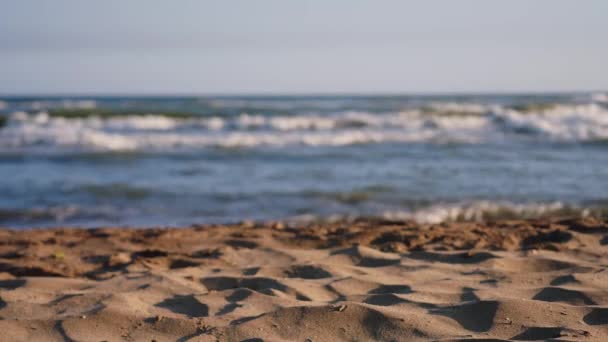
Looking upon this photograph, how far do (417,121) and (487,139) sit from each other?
5864 mm

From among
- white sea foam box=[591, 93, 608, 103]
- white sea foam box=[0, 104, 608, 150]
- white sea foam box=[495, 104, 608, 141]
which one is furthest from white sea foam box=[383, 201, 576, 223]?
white sea foam box=[591, 93, 608, 103]

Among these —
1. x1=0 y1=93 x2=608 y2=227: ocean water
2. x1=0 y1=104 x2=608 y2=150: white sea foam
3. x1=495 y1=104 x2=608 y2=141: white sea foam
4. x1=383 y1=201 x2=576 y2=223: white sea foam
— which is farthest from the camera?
x1=495 y1=104 x2=608 y2=141: white sea foam

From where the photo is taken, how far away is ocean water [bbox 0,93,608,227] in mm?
6723

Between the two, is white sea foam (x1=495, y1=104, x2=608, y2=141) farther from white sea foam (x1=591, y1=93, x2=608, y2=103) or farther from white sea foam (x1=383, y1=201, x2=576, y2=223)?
white sea foam (x1=591, y1=93, x2=608, y2=103)

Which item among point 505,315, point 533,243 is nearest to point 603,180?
point 533,243

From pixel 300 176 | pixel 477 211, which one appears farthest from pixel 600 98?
pixel 477 211

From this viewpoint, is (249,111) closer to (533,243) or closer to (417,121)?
(417,121)

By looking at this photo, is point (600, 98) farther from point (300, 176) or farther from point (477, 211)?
point (477, 211)

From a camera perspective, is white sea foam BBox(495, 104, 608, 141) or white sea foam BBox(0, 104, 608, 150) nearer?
white sea foam BBox(0, 104, 608, 150)

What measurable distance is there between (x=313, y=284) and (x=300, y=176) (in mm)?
5533

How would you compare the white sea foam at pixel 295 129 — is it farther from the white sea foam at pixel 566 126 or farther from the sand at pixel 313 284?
the sand at pixel 313 284

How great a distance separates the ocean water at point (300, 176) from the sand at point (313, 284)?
1.31m

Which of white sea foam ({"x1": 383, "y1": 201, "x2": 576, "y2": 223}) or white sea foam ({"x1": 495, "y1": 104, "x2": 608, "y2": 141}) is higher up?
white sea foam ({"x1": 495, "y1": 104, "x2": 608, "y2": 141})

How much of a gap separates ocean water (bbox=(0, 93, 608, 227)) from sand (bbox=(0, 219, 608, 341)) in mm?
1314
